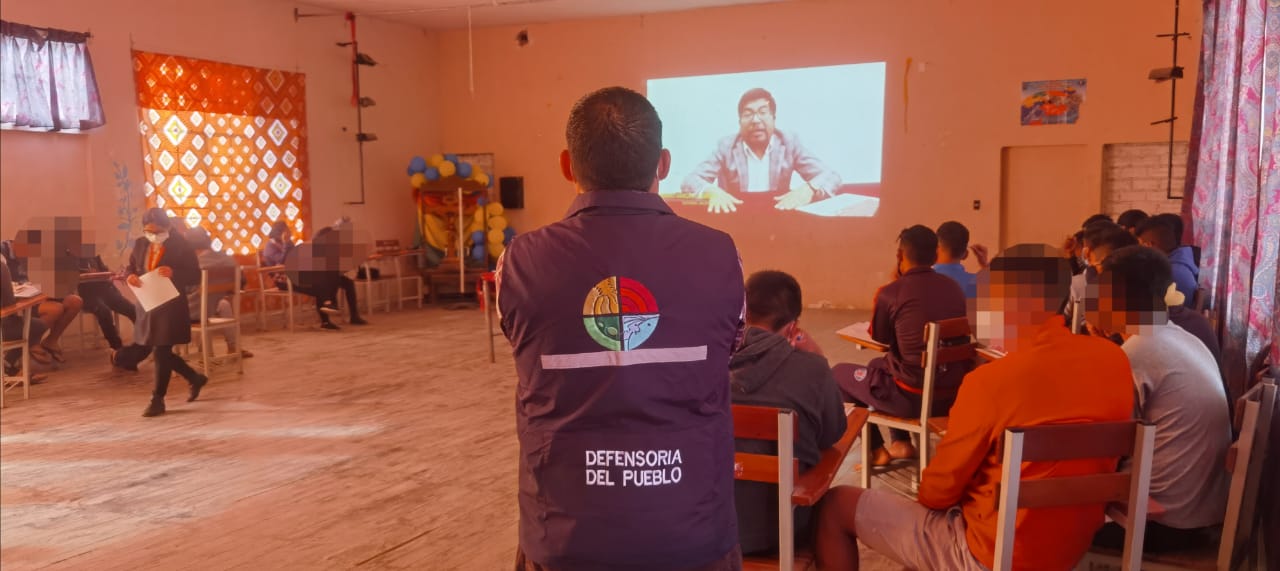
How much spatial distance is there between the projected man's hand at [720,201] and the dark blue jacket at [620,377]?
28.3 ft

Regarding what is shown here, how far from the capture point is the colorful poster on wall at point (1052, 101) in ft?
27.0

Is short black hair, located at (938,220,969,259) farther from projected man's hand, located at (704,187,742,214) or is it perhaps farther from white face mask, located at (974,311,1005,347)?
projected man's hand, located at (704,187,742,214)

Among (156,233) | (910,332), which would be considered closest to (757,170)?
(156,233)

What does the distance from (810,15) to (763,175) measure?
5.55 feet

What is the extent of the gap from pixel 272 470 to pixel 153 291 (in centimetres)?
169

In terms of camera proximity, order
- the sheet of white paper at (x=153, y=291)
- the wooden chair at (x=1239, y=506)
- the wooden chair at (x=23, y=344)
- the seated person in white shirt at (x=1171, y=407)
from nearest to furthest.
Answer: the wooden chair at (x=1239, y=506) → the seated person in white shirt at (x=1171, y=407) → the sheet of white paper at (x=153, y=291) → the wooden chair at (x=23, y=344)

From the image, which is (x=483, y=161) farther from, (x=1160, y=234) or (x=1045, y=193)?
(x=1160, y=234)

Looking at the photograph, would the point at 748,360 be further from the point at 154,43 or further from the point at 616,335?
the point at 154,43

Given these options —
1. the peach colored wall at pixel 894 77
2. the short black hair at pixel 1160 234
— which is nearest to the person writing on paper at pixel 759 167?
the peach colored wall at pixel 894 77

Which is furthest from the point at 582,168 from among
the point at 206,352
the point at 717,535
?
the point at 206,352

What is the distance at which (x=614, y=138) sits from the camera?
4.42 ft

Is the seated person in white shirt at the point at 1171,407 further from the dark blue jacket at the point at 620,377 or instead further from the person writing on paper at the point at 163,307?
the person writing on paper at the point at 163,307

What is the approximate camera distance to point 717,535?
4.49ft

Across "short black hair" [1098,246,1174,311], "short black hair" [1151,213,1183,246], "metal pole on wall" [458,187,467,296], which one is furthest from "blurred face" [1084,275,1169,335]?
"metal pole on wall" [458,187,467,296]
